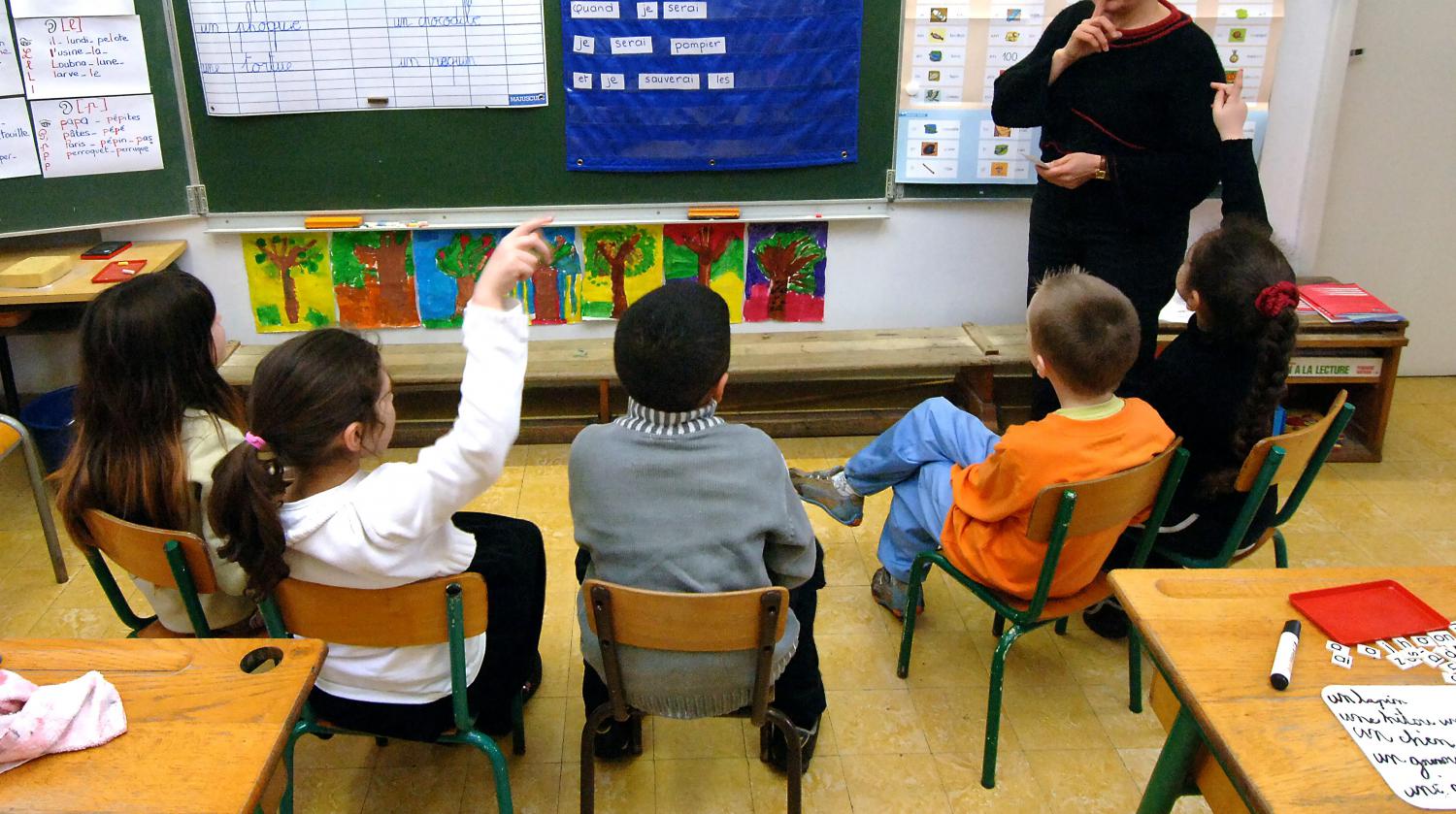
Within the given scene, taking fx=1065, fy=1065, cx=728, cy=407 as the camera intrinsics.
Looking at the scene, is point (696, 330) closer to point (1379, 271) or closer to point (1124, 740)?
point (1124, 740)

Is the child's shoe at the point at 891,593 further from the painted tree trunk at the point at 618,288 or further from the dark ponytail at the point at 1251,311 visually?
the painted tree trunk at the point at 618,288

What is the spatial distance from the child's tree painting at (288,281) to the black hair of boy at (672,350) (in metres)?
2.23

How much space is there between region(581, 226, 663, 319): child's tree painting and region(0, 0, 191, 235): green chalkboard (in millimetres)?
1276

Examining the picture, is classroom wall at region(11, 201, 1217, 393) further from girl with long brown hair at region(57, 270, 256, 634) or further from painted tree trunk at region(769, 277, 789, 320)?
girl with long brown hair at region(57, 270, 256, 634)

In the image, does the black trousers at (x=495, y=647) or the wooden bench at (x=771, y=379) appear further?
the wooden bench at (x=771, y=379)

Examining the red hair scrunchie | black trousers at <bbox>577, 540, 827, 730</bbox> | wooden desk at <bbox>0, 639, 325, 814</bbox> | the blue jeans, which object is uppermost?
the red hair scrunchie

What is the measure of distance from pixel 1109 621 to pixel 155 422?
2.09m

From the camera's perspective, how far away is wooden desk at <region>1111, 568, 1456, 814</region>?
1.14m

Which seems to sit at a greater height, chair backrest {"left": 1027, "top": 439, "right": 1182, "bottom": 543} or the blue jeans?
chair backrest {"left": 1027, "top": 439, "right": 1182, "bottom": 543}

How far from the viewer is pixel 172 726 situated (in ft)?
4.09

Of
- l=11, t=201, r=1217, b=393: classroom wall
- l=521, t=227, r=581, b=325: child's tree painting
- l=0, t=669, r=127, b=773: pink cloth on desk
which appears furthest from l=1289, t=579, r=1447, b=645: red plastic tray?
l=521, t=227, r=581, b=325: child's tree painting

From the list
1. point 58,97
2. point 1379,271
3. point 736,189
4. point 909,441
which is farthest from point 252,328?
Result: point 1379,271

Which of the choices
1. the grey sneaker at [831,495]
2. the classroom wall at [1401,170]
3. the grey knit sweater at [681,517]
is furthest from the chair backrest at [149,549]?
the classroom wall at [1401,170]

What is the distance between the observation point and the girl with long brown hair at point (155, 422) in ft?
5.72
